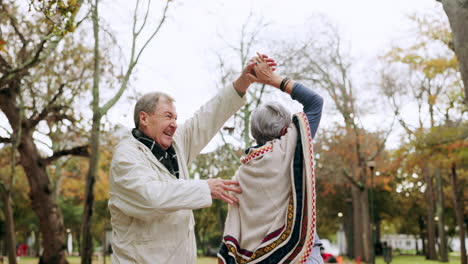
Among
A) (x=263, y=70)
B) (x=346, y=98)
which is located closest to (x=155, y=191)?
(x=263, y=70)

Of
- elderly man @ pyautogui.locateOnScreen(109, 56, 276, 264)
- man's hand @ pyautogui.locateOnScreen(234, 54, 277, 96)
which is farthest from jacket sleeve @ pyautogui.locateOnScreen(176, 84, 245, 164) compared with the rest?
elderly man @ pyautogui.locateOnScreen(109, 56, 276, 264)

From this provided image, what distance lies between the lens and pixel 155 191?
2957 millimetres

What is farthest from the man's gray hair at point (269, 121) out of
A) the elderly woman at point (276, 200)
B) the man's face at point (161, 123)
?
the man's face at point (161, 123)

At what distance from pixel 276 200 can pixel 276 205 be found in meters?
0.03

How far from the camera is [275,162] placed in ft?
9.43

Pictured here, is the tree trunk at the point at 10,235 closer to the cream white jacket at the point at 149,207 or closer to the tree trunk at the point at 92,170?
the tree trunk at the point at 92,170

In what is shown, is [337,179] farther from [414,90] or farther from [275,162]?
[275,162]

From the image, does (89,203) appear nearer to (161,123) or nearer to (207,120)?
(207,120)

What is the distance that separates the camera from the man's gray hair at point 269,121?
3.01m

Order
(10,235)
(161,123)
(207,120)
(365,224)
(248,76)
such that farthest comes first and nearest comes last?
(365,224) → (10,235) → (207,120) → (248,76) → (161,123)

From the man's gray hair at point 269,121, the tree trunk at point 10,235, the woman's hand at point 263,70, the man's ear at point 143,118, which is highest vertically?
the woman's hand at point 263,70

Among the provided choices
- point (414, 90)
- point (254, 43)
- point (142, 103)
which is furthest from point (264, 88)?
point (142, 103)

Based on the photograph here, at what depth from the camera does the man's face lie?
3428 mm

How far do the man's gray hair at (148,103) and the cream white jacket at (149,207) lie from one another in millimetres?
133
